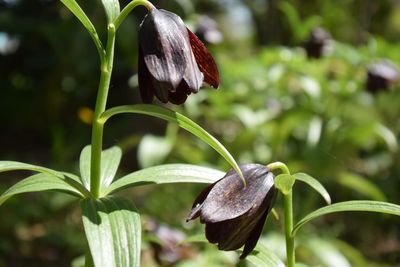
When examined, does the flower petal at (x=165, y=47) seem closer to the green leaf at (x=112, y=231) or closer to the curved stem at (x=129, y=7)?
the curved stem at (x=129, y=7)

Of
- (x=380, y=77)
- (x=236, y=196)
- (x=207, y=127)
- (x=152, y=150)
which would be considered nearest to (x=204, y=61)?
(x=236, y=196)

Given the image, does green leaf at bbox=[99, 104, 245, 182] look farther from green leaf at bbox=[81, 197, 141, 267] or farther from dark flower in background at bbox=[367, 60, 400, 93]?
dark flower in background at bbox=[367, 60, 400, 93]

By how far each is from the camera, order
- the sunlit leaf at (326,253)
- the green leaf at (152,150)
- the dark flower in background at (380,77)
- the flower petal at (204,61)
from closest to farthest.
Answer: the flower petal at (204,61), the sunlit leaf at (326,253), the green leaf at (152,150), the dark flower in background at (380,77)

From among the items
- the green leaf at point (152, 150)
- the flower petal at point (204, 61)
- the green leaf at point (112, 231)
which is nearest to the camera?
the green leaf at point (112, 231)

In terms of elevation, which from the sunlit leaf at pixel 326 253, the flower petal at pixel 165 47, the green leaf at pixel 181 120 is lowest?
the sunlit leaf at pixel 326 253

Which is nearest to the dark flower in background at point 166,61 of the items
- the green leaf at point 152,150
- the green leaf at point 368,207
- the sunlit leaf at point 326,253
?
the green leaf at point 368,207

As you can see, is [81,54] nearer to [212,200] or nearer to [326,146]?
[326,146]

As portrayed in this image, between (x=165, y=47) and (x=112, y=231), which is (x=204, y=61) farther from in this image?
(x=112, y=231)

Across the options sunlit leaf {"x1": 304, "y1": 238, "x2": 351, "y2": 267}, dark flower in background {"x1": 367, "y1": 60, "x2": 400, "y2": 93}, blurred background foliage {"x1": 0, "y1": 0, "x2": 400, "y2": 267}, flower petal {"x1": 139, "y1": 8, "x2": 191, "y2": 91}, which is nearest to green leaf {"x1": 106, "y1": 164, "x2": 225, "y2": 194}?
flower petal {"x1": 139, "y1": 8, "x2": 191, "y2": 91}
